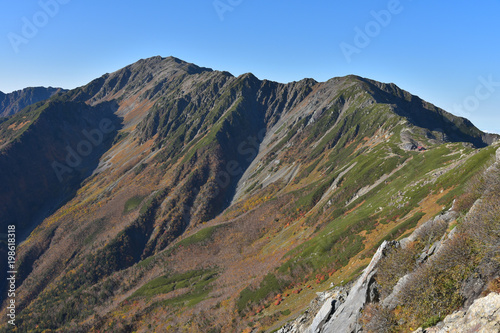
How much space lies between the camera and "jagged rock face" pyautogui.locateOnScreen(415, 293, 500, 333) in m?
12.6

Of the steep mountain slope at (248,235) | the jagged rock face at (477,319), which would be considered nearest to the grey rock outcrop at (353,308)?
the jagged rock face at (477,319)

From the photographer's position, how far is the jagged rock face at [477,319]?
12.6 meters

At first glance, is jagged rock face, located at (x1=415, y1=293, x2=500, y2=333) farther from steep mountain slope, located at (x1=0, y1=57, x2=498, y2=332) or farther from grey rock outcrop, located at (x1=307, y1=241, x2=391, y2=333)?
steep mountain slope, located at (x1=0, y1=57, x2=498, y2=332)

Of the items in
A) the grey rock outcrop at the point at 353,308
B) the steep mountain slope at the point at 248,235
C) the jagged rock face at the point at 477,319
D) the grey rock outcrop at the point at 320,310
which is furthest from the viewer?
the steep mountain slope at the point at 248,235

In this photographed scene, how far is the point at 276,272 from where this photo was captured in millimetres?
70125

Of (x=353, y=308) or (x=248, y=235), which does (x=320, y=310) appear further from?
(x=248, y=235)

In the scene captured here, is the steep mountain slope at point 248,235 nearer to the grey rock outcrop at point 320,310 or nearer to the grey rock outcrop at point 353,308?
the grey rock outcrop at point 320,310

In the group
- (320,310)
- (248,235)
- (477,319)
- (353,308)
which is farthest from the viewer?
(248,235)

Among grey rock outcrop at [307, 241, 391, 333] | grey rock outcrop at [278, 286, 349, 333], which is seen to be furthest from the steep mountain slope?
grey rock outcrop at [307, 241, 391, 333]

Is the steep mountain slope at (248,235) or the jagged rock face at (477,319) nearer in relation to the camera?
the jagged rock face at (477,319)

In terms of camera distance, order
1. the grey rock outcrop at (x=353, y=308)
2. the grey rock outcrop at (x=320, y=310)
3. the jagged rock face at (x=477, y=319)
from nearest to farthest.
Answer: the jagged rock face at (x=477, y=319) < the grey rock outcrop at (x=353, y=308) < the grey rock outcrop at (x=320, y=310)

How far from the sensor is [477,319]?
44.1ft

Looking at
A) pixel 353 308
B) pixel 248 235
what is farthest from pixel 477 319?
pixel 248 235

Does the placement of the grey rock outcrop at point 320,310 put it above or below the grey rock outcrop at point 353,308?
below
